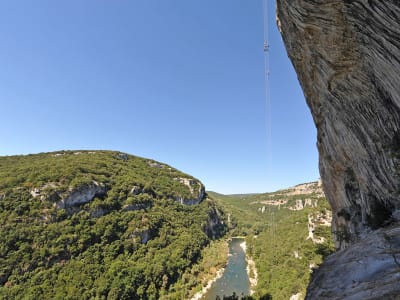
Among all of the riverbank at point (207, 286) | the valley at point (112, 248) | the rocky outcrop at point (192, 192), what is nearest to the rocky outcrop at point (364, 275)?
the valley at point (112, 248)

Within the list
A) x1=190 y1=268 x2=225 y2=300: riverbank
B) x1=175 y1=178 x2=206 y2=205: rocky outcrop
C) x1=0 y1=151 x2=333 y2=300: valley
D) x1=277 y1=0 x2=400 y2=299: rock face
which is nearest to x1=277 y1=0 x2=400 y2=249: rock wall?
x1=277 y1=0 x2=400 y2=299: rock face

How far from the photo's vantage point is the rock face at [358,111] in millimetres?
2988

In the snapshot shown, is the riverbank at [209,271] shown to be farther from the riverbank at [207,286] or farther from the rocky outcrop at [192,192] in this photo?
the rocky outcrop at [192,192]

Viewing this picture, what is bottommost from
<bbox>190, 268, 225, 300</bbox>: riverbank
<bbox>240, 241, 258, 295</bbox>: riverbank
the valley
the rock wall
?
<bbox>240, 241, 258, 295</bbox>: riverbank

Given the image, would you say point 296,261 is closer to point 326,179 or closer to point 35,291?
point 326,179

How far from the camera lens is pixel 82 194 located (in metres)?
58.6

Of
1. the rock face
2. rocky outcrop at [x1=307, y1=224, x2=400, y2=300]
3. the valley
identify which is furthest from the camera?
the valley

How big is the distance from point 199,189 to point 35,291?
8930cm

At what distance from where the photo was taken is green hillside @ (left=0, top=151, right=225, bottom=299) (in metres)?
34.5

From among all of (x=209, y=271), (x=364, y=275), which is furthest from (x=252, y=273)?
(x=364, y=275)

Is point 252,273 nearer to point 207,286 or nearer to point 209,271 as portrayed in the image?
point 209,271

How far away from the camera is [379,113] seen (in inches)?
290

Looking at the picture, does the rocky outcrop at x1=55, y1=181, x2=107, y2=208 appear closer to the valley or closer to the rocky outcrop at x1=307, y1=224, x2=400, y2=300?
the valley

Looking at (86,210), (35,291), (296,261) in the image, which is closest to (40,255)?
(35,291)
